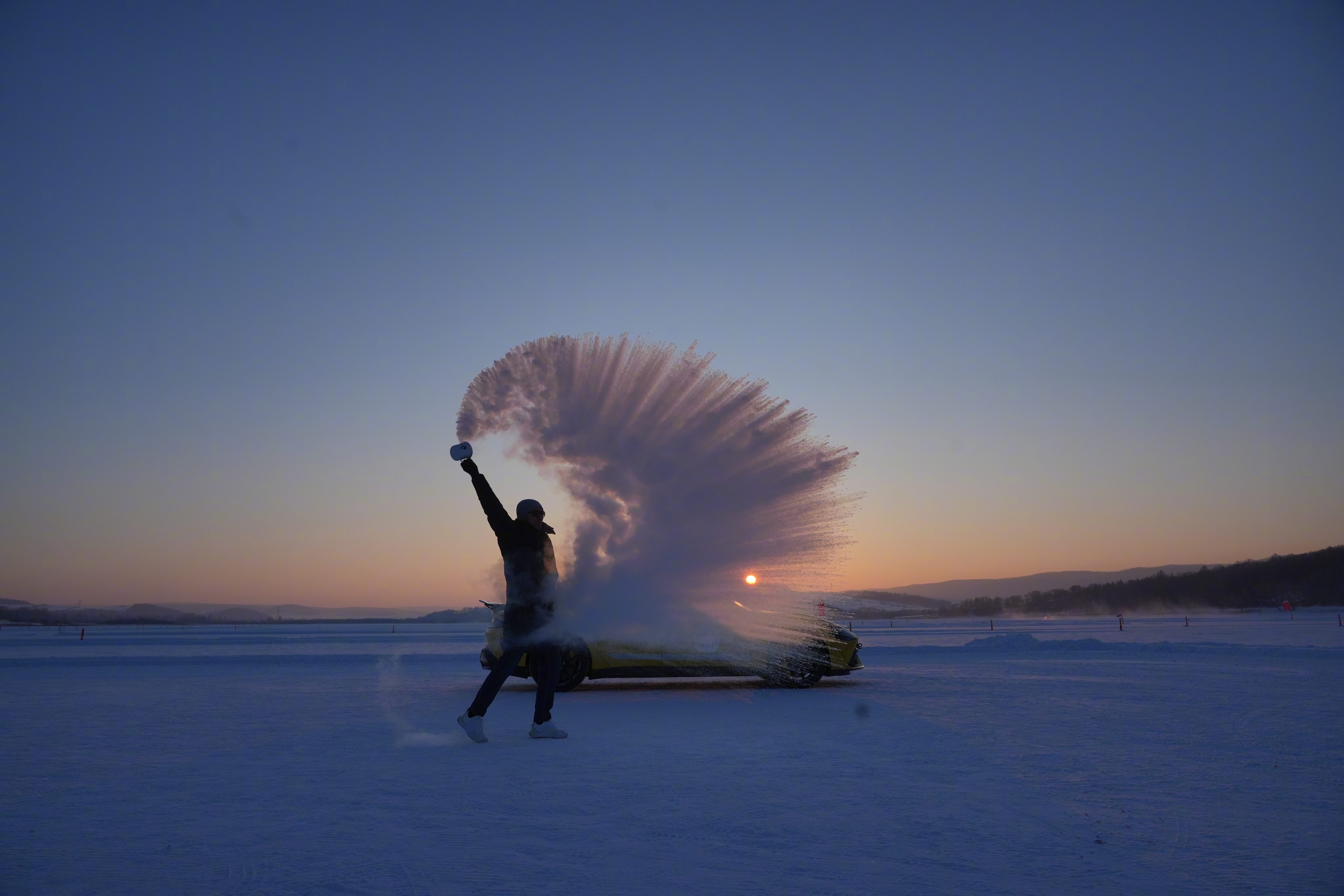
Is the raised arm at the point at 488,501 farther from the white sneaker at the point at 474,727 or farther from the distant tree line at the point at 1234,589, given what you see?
the distant tree line at the point at 1234,589

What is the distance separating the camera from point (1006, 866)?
3.72m

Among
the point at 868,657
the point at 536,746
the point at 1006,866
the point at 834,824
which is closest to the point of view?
the point at 1006,866

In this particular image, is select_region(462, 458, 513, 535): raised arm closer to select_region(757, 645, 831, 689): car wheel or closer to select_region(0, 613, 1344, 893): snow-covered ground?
select_region(0, 613, 1344, 893): snow-covered ground

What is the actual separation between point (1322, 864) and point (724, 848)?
2.68 meters

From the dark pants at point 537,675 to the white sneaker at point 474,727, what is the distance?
36mm

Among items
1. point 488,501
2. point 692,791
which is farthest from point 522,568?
point 692,791

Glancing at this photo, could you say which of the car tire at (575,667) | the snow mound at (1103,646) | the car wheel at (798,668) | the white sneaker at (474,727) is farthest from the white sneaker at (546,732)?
the snow mound at (1103,646)

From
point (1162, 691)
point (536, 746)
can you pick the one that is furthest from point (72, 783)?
point (1162, 691)

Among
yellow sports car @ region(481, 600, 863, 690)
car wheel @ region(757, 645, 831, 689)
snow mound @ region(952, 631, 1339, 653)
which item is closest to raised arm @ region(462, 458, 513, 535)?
yellow sports car @ region(481, 600, 863, 690)

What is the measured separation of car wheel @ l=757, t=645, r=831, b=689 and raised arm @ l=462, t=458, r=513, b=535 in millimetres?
6009

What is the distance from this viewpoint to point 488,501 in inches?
291

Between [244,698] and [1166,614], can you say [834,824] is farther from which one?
[1166,614]

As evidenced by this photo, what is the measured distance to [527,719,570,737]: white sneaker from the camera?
7.34m

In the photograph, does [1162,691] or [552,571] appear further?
[1162,691]
